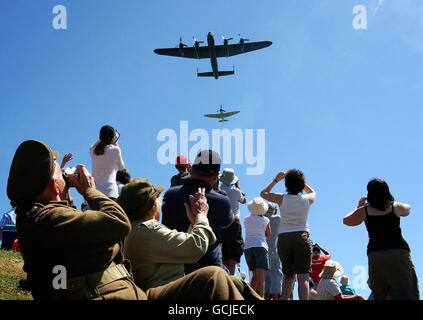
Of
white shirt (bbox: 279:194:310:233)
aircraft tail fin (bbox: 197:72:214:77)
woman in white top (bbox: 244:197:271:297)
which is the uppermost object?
aircraft tail fin (bbox: 197:72:214:77)

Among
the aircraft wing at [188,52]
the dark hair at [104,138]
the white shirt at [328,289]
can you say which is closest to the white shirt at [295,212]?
the white shirt at [328,289]

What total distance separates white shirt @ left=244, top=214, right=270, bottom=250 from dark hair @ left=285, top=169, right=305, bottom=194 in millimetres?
1308

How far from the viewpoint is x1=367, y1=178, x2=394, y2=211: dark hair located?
14.9 feet

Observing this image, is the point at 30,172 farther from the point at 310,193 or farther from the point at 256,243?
the point at 256,243

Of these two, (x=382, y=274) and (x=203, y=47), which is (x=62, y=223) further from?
(x=203, y=47)

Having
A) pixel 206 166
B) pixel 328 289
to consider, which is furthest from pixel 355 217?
pixel 328 289

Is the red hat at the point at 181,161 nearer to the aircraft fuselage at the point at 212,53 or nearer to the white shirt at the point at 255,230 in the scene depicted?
the white shirt at the point at 255,230

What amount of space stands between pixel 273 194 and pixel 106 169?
2.60m

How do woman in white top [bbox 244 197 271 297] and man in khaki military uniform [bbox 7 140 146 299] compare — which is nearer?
man in khaki military uniform [bbox 7 140 146 299]

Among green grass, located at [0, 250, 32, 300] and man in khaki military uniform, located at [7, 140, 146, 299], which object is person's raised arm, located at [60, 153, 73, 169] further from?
man in khaki military uniform, located at [7, 140, 146, 299]

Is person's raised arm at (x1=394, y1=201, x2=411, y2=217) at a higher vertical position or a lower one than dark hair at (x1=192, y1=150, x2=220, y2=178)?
lower

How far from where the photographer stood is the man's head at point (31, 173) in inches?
93.7

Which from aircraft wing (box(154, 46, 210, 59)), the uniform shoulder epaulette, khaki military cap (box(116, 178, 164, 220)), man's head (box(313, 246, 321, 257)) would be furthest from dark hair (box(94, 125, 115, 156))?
aircraft wing (box(154, 46, 210, 59))

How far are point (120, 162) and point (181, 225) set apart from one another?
10.0 ft
